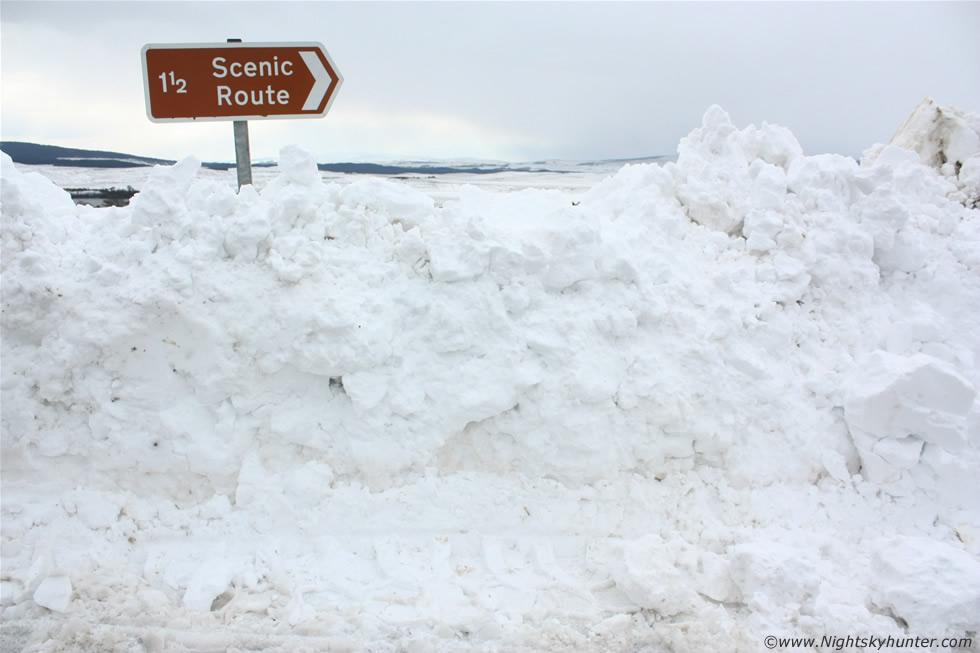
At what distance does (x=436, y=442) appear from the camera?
3854 millimetres

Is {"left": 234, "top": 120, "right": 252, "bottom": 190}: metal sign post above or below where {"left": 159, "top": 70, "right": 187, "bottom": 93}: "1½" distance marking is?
below

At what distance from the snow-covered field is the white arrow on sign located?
1.13ft

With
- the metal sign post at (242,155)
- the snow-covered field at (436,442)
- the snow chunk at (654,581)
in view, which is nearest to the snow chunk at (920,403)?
the snow-covered field at (436,442)

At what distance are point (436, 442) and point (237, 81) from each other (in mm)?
2516

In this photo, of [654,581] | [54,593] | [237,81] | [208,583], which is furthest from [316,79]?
[654,581]

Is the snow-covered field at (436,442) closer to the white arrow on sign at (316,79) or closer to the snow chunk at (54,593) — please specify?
the snow chunk at (54,593)

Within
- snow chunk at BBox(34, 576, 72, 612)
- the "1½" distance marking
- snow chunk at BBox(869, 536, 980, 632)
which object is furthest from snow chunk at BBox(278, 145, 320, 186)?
snow chunk at BBox(869, 536, 980, 632)

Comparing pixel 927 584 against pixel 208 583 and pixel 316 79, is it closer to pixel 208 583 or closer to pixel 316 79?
pixel 208 583

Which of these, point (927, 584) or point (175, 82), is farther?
point (175, 82)

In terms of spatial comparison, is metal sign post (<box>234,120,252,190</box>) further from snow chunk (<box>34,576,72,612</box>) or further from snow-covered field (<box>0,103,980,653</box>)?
snow chunk (<box>34,576,72,612</box>)

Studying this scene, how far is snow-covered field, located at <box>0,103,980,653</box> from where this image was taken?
3234 mm

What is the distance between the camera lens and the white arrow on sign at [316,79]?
3953mm

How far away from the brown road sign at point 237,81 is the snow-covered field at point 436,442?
1.05ft

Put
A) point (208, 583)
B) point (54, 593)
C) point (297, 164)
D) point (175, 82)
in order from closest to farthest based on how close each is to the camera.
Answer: point (54, 593) < point (208, 583) < point (175, 82) < point (297, 164)
